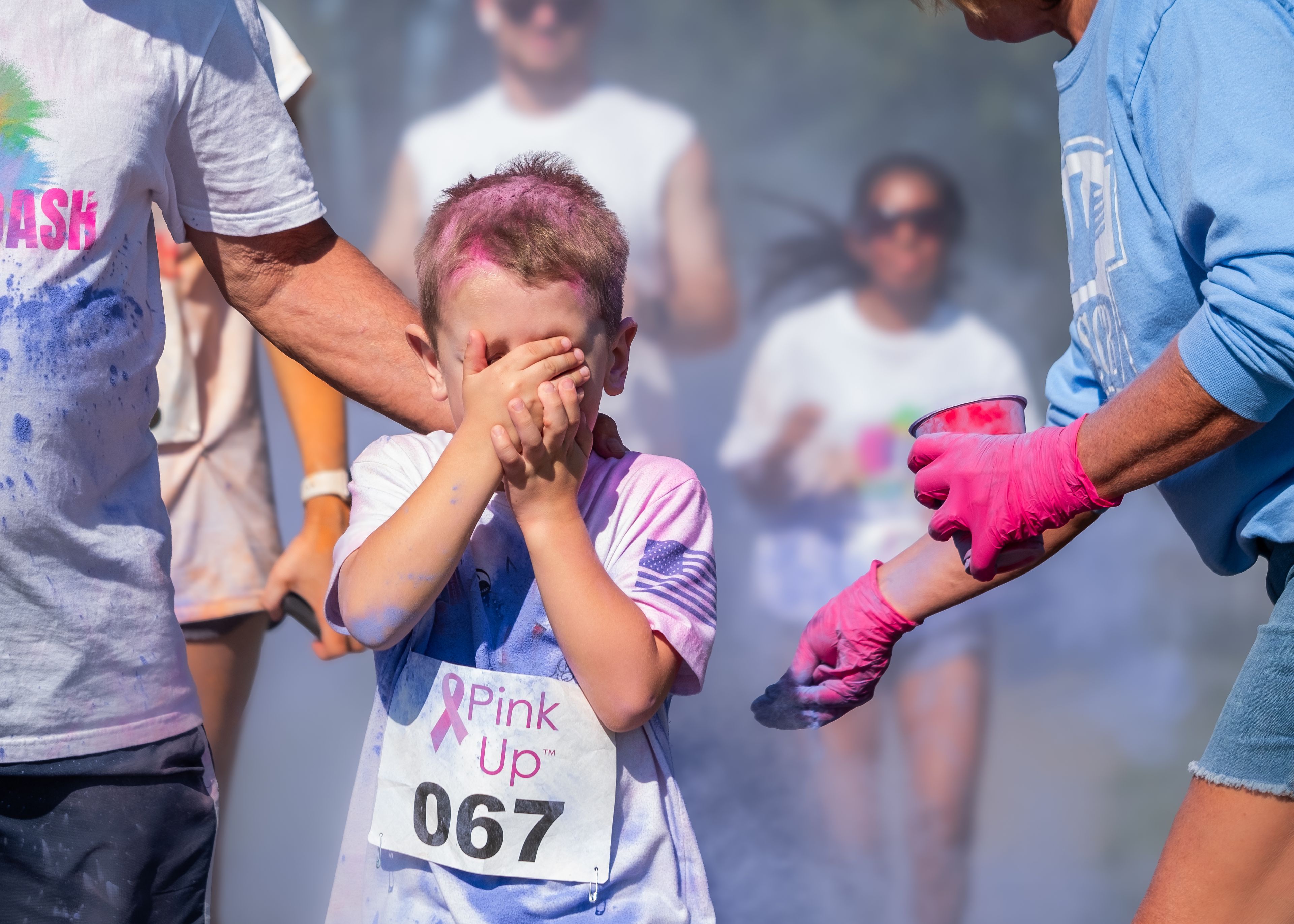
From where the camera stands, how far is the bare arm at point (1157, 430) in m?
1.18

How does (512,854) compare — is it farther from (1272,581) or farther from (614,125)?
(614,125)

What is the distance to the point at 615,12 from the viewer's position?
3281mm

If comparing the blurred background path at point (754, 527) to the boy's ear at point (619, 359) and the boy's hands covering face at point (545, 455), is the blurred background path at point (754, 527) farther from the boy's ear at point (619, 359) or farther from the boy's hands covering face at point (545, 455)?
the boy's hands covering face at point (545, 455)

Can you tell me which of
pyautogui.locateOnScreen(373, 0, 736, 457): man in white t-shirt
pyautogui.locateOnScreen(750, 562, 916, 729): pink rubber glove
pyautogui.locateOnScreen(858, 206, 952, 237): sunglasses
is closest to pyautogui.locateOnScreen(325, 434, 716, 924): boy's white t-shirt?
pyautogui.locateOnScreen(750, 562, 916, 729): pink rubber glove

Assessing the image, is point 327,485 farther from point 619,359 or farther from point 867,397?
point 867,397

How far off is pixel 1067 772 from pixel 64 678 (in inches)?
114

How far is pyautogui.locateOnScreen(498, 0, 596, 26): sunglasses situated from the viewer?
323 cm

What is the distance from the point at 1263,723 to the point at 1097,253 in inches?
23.0

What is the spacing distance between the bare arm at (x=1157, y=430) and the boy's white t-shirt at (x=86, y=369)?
3.41 ft

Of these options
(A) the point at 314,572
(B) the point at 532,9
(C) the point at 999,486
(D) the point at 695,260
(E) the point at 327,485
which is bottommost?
(A) the point at 314,572

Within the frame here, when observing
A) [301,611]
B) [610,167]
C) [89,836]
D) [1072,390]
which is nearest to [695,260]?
[610,167]

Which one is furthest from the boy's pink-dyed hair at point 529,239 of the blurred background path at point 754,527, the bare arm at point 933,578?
the blurred background path at point 754,527

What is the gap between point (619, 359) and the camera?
1.28 meters

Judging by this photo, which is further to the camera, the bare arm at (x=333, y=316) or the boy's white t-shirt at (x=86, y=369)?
the bare arm at (x=333, y=316)
